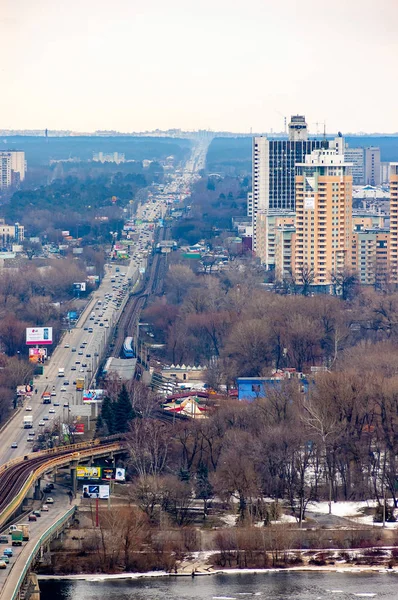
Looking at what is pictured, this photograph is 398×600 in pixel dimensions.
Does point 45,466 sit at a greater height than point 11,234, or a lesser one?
lesser

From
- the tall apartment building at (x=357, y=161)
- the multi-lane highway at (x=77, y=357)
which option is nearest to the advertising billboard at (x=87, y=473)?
the multi-lane highway at (x=77, y=357)

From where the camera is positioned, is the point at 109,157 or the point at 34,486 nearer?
the point at 34,486

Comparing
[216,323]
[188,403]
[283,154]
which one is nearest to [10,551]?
[188,403]

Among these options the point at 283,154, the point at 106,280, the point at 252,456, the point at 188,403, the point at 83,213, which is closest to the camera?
the point at 252,456

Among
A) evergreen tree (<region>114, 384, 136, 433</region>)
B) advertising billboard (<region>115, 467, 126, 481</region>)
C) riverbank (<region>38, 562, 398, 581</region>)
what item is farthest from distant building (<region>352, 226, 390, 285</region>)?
riverbank (<region>38, 562, 398, 581</region>)

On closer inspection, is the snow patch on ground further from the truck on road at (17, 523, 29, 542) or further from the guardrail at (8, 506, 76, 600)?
the truck on road at (17, 523, 29, 542)

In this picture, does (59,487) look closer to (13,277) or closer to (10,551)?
(10,551)

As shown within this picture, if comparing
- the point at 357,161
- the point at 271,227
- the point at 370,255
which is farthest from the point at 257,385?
the point at 357,161

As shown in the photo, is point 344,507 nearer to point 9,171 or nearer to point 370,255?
point 370,255
